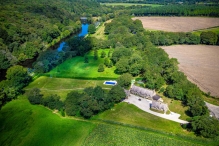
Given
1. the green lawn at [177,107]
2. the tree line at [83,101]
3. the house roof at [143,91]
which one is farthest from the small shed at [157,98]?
the tree line at [83,101]

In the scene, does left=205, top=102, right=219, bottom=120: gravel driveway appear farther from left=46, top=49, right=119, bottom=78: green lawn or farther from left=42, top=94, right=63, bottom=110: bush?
left=42, top=94, right=63, bottom=110: bush

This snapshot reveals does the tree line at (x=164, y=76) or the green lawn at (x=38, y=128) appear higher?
the tree line at (x=164, y=76)

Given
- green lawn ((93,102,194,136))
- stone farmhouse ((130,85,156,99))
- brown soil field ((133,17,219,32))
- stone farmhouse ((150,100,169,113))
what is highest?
brown soil field ((133,17,219,32))

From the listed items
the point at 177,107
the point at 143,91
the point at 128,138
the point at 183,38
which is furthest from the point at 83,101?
the point at 183,38

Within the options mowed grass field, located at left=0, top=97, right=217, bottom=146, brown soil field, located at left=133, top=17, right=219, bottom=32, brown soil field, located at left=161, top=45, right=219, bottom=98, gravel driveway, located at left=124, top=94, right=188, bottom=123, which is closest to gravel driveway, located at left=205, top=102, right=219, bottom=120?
brown soil field, located at left=161, top=45, right=219, bottom=98

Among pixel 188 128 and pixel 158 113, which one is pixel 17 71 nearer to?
pixel 158 113

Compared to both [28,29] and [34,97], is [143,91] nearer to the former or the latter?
[34,97]

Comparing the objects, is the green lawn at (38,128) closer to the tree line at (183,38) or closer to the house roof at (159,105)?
the house roof at (159,105)
